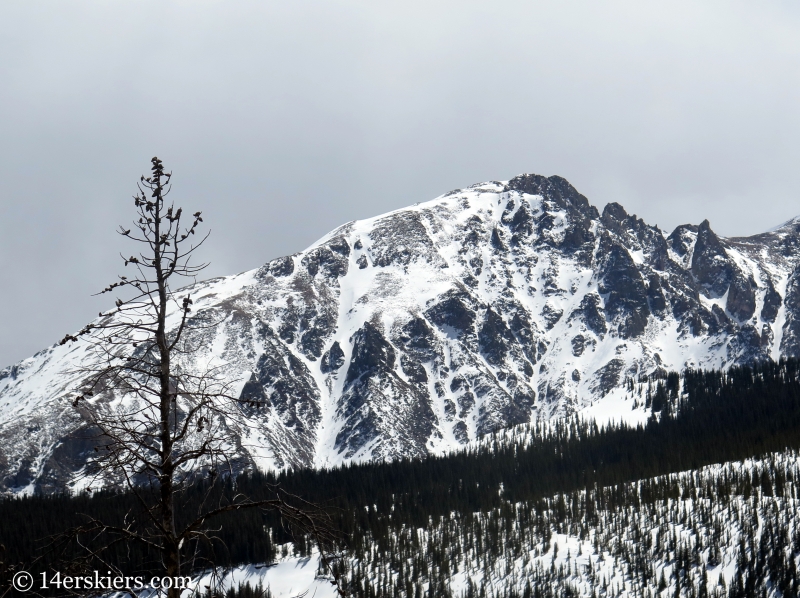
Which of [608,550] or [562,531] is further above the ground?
[562,531]

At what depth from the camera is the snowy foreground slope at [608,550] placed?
5236 inches

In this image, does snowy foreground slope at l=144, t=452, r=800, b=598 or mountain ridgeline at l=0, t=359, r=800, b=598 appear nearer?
snowy foreground slope at l=144, t=452, r=800, b=598

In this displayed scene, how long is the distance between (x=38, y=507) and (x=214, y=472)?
6278 inches

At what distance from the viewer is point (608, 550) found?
145625 mm

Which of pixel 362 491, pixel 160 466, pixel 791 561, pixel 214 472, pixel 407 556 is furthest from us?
pixel 362 491

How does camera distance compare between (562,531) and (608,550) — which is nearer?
(608,550)

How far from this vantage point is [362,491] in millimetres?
181625

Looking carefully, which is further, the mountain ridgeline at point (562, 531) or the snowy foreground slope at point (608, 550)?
the mountain ridgeline at point (562, 531)

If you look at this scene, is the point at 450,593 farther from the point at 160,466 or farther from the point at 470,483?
the point at 160,466

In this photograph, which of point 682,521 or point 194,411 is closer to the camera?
point 194,411

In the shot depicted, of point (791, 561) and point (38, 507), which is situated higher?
point (38, 507)

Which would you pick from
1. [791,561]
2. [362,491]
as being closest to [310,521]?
[791,561]

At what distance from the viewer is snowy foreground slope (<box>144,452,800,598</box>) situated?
13300cm

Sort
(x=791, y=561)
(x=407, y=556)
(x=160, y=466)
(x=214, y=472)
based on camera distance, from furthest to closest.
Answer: (x=407, y=556)
(x=791, y=561)
(x=160, y=466)
(x=214, y=472)
